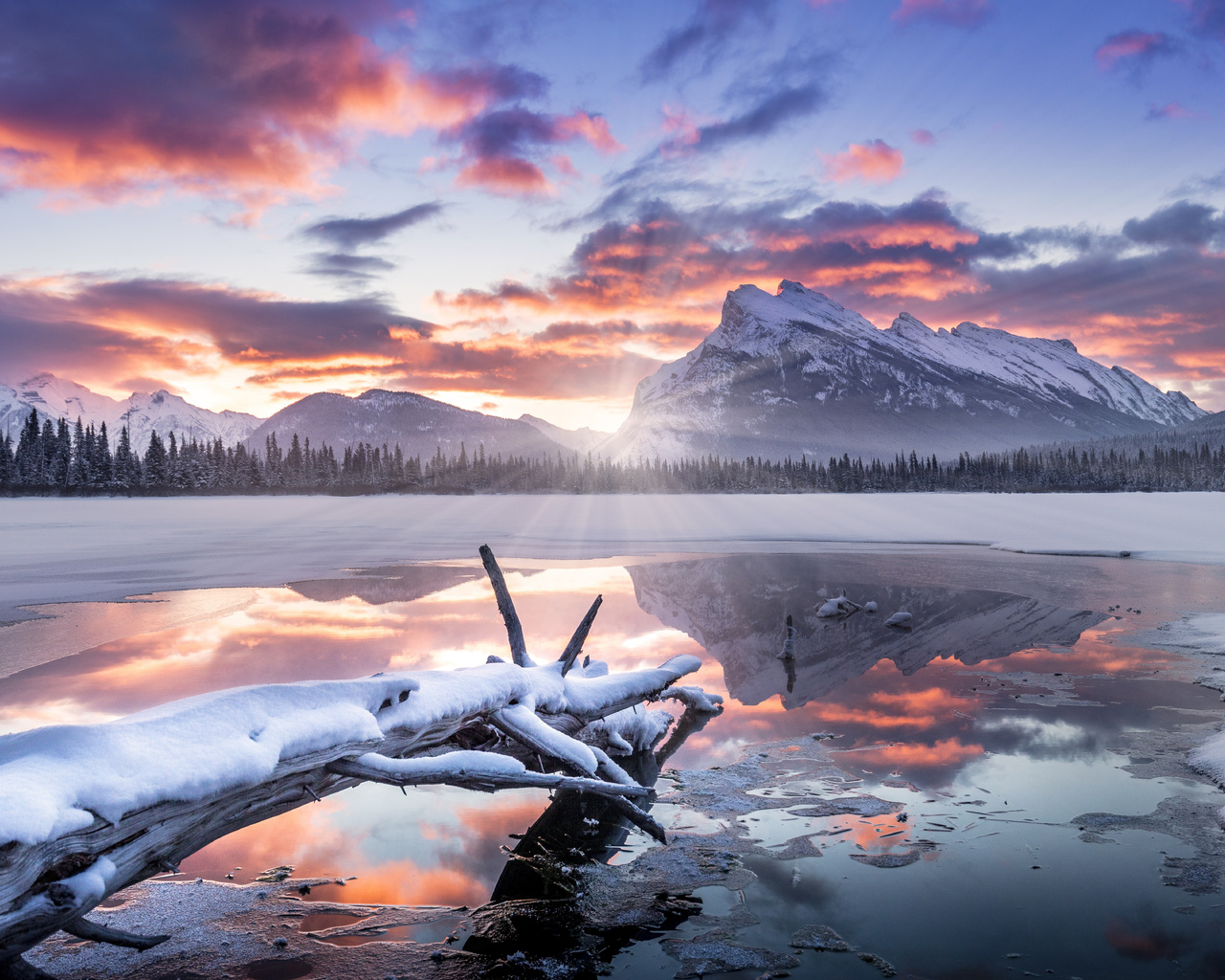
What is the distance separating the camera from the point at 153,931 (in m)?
7.37

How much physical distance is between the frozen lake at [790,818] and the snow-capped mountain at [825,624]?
17cm

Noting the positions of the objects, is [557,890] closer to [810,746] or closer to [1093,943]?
[1093,943]

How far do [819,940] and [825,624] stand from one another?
698 inches

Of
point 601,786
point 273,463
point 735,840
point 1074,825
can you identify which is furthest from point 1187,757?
point 273,463

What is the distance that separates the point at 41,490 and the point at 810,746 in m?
132

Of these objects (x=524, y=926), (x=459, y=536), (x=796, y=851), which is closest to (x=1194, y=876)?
(x=796, y=851)

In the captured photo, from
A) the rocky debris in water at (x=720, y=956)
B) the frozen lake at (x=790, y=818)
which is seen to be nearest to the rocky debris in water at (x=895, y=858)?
the frozen lake at (x=790, y=818)

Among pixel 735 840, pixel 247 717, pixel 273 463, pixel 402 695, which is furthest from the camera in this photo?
pixel 273 463

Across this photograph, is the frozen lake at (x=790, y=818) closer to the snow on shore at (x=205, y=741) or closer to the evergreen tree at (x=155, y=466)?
the snow on shore at (x=205, y=741)

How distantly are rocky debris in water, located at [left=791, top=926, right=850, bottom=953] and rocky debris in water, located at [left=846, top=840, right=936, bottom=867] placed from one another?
1566mm

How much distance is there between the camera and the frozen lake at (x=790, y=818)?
7277 millimetres

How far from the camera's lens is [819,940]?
7395 mm

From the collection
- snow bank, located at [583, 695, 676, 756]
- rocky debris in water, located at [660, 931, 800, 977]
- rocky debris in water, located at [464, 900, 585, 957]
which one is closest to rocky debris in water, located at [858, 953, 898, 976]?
rocky debris in water, located at [660, 931, 800, 977]

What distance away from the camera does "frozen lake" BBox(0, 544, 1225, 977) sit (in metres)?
7.28
